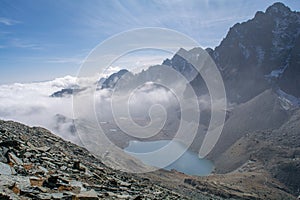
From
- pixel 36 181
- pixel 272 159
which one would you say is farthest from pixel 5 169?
pixel 272 159

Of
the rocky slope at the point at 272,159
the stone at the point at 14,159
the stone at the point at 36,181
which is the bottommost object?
the stone at the point at 36,181

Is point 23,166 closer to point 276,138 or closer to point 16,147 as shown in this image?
point 16,147

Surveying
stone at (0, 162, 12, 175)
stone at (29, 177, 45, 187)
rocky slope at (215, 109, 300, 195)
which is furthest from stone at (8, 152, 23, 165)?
rocky slope at (215, 109, 300, 195)

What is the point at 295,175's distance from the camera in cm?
13550

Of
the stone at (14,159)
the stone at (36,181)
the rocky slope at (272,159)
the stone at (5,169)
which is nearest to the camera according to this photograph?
the stone at (36,181)

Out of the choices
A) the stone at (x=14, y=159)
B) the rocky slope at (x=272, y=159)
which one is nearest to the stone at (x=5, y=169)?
the stone at (x=14, y=159)

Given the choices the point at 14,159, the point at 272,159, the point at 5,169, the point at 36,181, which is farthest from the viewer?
the point at 272,159

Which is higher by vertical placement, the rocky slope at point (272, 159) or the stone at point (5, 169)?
the rocky slope at point (272, 159)

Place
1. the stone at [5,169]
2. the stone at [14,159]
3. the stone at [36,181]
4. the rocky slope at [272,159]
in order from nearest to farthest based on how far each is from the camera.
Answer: the stone at [36,181]
the stone at [5,169]
the stone at [14,159]
the rocky slope at [272,159]

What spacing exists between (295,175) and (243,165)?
38923mm

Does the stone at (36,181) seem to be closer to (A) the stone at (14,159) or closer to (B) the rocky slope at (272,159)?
(A) the stone at (14,159)

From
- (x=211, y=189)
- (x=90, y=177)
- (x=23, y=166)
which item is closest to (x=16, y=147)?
(x=23, y=166)

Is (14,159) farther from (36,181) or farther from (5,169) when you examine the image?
(36,181)

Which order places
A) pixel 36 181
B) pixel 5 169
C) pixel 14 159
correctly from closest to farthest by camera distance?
pixel 36 181 → pixel 5 169 → pixel 14 159
